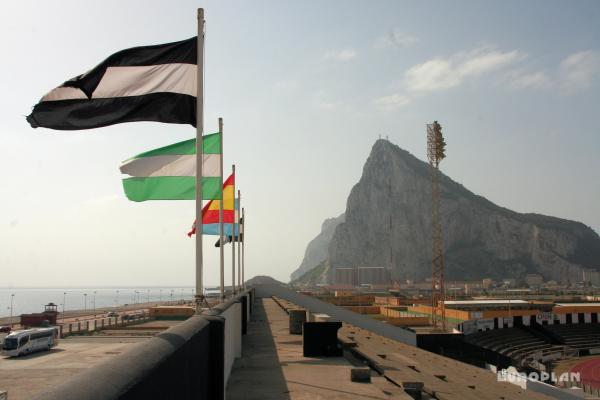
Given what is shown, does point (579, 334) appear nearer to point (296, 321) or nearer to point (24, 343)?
point (296, 321)

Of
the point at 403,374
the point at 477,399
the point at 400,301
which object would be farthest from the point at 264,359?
the point at 400,301

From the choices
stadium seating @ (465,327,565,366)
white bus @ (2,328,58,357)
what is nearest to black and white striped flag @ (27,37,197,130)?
white bus @ (2,328,58,357)

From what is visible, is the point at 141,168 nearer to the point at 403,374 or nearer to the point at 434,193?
the point at 403,374

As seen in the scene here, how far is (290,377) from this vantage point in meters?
13.0

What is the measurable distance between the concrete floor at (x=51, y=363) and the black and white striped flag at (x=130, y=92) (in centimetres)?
1190

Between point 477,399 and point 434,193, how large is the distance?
7380 centimetres

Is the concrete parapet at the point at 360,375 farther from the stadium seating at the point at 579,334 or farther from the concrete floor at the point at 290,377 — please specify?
the stadium seating at the point at 579,334

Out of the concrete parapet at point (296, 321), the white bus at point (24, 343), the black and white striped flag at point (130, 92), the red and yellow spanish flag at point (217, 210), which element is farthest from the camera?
the white bus at point (24, 343)

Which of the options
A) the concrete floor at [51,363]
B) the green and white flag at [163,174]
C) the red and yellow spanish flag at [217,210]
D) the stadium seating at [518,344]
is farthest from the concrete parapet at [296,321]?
the stadium seating at [518,344]

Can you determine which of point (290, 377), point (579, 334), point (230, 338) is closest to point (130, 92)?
point (230, 338)

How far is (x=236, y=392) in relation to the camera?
11281 millimetres

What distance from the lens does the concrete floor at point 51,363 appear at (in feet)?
73.8

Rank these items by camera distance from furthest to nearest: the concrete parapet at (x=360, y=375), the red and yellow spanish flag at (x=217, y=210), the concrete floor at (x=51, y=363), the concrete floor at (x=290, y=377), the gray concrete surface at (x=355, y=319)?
the gray concrete surface at (x=355, y=319) < the concrete floor at (x=51, y=363) < the red and yellow spanish flag at (x=217, y=210) < the concrete parapet at (x=360, y=375) < the concrete floor at (x=290, y=377)

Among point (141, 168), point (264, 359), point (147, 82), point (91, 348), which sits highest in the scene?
point (147, 82)
